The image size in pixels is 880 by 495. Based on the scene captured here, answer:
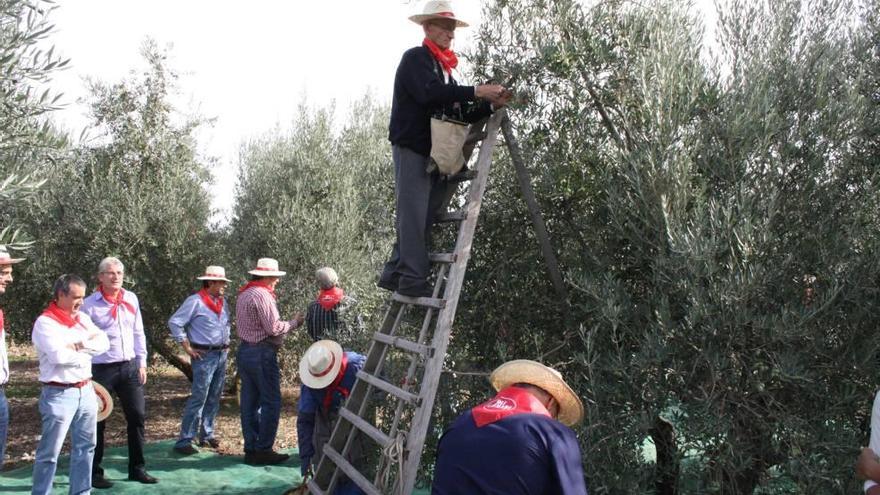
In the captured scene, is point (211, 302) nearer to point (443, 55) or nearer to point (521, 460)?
point (443, 55)

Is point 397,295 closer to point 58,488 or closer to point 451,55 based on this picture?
point 451,55

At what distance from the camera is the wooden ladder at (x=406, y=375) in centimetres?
495

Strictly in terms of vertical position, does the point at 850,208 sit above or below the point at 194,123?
below

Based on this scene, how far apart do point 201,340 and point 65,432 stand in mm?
3334

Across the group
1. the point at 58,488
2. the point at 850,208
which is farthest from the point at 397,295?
the point at 58,488

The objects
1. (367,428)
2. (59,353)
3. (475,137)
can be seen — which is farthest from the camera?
(59,353)

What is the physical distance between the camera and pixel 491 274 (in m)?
6.09

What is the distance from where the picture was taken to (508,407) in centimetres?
357

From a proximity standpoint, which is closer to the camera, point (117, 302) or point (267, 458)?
point (117, 302)

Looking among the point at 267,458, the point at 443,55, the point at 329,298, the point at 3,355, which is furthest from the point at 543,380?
the point at 267,458

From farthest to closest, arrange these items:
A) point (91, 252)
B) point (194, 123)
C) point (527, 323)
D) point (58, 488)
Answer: point (194, 123) → point (91, 252) → point (58, 488) → point (527, 323)

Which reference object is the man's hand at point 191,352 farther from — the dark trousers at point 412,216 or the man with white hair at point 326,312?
the dark trousers at point 412,216

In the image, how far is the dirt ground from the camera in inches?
435

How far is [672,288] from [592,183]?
117 centimetres
